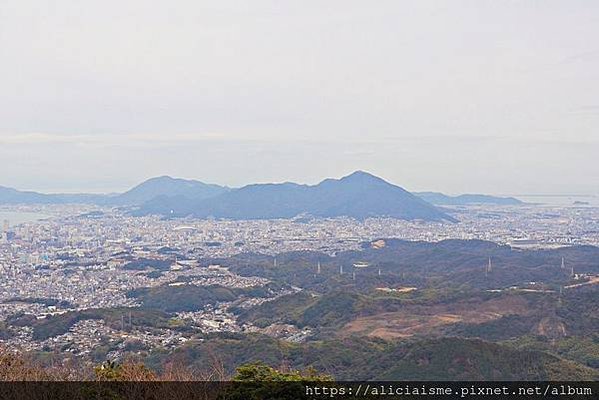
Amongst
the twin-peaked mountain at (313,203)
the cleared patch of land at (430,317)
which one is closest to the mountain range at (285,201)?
the twin-peaked mountain at (313,203)

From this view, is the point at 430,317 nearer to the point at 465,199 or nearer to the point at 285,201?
the point at 285,201

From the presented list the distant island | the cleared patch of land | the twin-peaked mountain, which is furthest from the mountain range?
the cleared patch of land

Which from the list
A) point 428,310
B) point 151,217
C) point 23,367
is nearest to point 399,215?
point 151,217

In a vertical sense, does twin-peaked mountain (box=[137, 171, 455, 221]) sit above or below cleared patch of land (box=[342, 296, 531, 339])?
above

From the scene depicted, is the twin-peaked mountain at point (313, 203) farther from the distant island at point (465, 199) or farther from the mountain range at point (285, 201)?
the distant island at point (465, 199)

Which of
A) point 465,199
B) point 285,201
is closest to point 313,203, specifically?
point 285,201

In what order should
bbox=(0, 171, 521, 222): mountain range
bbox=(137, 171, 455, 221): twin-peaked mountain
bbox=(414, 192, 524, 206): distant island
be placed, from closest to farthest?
bbox=(137, 171, 455, 221): twin-peaked mountain → bbox=(0, 171, 521, 222): mountain range → bbox=(414, 192, 524, 206): distant island

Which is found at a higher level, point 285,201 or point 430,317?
point 285,201

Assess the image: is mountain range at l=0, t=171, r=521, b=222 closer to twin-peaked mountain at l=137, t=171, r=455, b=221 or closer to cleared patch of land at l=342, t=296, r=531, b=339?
twin-peaked mountain at l=137, t=171, r=455, b=221
